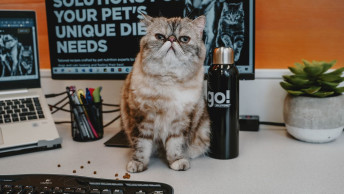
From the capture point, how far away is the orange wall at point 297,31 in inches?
42.3

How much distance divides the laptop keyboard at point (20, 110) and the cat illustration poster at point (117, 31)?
5.6 inches

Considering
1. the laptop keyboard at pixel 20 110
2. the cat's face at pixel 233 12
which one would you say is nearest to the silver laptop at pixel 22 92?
the laptop keyboard at pixel 20 110

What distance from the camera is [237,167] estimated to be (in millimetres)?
736

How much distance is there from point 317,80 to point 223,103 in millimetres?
337

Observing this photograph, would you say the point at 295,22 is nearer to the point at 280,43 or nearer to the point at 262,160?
the point at 280,43

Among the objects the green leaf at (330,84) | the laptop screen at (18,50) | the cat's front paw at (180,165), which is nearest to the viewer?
the cat's front paw at (180,165)

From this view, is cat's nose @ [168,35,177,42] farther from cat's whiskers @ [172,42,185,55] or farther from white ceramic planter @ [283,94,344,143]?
white ceramic planter @ [283,94,344,143]

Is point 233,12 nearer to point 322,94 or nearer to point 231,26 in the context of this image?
point 231,26

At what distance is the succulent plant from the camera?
0.89 metres

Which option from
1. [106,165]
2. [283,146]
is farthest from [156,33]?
[283,146]

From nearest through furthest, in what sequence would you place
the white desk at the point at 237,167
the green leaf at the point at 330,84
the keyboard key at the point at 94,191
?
the keyboard key at the point at 94,191, the white desk at the point at 237,167, the green leaf at the point at 330,84

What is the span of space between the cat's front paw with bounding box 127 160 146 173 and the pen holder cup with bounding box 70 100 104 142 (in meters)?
0.30

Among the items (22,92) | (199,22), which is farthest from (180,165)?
(22,92)

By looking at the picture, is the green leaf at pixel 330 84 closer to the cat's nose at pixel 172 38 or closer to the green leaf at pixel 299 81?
the green leaf at pixel 299 81
